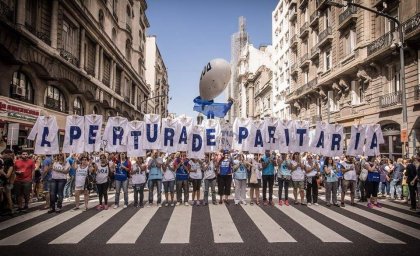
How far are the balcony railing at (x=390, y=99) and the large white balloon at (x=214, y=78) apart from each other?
1219 centimetres

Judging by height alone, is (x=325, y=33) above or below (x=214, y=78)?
above

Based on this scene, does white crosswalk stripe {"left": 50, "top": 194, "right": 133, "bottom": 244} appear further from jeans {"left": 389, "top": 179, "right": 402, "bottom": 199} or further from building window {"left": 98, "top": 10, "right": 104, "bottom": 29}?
building window {"left": 98, "top": 10, "right": 104, "bottom": 29}

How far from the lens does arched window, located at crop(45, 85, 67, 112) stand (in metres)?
21.5

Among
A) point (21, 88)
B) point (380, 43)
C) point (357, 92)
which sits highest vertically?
point (380, 43)

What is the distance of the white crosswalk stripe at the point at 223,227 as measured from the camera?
21.7ft

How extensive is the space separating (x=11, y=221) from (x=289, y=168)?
8578 mm

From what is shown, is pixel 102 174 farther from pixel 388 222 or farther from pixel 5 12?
pixel 5 12

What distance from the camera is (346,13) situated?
26.9m

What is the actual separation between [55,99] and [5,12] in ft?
26.5

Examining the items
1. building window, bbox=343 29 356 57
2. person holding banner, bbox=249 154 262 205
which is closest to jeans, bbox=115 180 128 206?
person holding banner, bbox=249 154 262 205

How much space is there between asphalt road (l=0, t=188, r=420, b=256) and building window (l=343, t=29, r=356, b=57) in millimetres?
19547

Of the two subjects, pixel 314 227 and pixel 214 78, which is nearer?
pixel 314 227

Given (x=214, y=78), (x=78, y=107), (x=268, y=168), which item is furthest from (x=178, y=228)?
(x=78, y=107)

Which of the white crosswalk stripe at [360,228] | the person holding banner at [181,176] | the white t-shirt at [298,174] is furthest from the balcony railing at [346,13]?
the person holding banner at [181,176]
